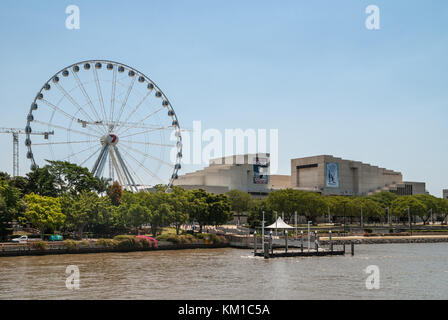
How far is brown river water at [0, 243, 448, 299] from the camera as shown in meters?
43.9

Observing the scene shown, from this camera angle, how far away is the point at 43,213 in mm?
85250

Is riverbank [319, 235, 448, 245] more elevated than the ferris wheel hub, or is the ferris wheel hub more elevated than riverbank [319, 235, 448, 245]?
the ferris wheel hub

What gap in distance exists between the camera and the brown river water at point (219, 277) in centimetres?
4394

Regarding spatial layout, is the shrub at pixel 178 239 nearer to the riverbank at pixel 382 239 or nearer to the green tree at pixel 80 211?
the green tree at pixel 80 211

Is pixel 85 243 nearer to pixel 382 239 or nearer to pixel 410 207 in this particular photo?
pixel 382 239

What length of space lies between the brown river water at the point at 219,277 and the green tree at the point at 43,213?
10.4 metres

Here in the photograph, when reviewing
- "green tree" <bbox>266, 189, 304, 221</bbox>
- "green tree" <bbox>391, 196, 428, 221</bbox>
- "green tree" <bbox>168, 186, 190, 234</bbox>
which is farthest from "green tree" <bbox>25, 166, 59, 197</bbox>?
"green tree" <bbox>391, 196, 428, 221</bbox>

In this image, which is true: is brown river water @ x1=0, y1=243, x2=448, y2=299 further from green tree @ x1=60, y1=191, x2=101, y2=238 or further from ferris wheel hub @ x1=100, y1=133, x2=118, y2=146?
ferris wheel hub @ x1=100, y1=133, x2=118, y2=146

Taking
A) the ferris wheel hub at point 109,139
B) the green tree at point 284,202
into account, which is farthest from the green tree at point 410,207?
the ferris wheel hub at point 109,139

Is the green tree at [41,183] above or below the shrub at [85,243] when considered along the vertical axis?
above

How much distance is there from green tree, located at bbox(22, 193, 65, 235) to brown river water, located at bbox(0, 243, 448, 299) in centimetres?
Answer: 1042

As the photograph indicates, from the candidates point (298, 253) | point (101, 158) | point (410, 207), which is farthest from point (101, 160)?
point (410, 207)

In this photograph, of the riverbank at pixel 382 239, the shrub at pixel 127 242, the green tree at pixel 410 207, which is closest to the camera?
the shrub at pixel 127 242

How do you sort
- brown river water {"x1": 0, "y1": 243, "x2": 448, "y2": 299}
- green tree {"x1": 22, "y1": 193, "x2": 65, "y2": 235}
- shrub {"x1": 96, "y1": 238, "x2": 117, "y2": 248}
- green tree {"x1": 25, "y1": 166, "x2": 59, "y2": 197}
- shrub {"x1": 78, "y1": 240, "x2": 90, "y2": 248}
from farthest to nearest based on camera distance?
green tree {"x1": 25, "y1": 166, "x2": 59, "y2": 197} < green tree {"x1": 22, "y1": 193, "x2": 65, "y2": 235} < shrub {"x1": 96, "y1": 238, "x2": 117, "y2": 248} < shrub {"x1": 78, "y1": 240, "x2": 90, "y2": 248} < brown river water {"x1": 0, "y1": 243, "x2": 448, "y2": 299}
